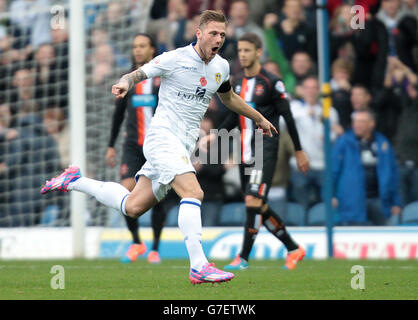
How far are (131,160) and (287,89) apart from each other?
3721 mm

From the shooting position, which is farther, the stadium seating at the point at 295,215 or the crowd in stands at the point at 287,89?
the stadium seating at the point at 295,215

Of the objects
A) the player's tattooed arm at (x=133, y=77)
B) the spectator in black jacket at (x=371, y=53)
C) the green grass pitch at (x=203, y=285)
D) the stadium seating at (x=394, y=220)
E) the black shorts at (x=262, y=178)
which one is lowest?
the green grass pitch at (x=203, y=285)

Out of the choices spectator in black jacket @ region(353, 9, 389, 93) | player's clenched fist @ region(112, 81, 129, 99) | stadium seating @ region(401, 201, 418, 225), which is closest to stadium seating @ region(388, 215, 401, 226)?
stadium seating @ region(401, 201, 418, 225)

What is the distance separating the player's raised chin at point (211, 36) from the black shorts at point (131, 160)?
12.3ft

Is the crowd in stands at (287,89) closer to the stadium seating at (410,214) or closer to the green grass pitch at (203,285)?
the stadium seating at (410,214)

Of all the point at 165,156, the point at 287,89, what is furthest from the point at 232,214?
the point at 165,156

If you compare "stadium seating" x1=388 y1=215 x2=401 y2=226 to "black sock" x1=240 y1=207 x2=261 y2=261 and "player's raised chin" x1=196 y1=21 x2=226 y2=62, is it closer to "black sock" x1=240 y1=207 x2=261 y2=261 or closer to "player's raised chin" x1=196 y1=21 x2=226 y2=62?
"black sock" x1=240 y1=207 x2=261 y2=261

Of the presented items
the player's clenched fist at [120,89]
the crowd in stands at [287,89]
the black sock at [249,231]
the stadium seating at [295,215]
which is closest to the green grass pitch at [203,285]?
the black sock at [249,231]

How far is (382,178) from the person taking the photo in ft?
40.6

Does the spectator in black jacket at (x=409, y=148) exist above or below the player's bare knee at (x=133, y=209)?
above

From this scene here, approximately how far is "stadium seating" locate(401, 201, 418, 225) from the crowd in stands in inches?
Answer: 5.4

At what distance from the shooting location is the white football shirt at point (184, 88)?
290 inches

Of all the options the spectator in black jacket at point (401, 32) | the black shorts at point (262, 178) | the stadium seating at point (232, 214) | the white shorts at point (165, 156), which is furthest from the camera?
the spectator in black jacket at point (401, 32)
